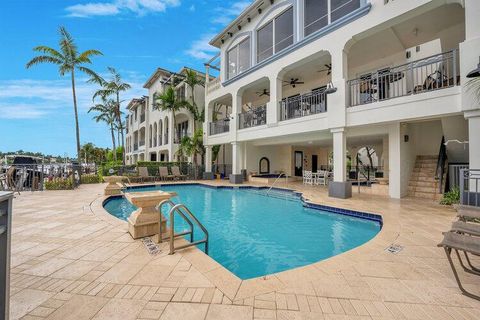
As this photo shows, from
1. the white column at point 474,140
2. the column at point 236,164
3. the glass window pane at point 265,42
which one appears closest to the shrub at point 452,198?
the white column at point 474,140

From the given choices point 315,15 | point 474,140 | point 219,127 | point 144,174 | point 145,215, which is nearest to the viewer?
point 145,215

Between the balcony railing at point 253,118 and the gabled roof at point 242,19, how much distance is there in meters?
5.57

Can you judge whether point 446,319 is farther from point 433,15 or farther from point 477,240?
point 433,15

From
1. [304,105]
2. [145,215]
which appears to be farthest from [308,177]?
[145,215]

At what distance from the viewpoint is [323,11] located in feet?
32.1

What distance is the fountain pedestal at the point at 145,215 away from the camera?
4.00 m

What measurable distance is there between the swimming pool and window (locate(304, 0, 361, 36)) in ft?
26.2

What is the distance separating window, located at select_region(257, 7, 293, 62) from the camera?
1152cm

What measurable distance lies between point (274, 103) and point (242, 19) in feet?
20.9

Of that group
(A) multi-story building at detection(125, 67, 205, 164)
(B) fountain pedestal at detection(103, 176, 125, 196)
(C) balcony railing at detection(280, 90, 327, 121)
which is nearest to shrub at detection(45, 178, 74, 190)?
(B) fountain pedestal at detection(103, 176, 125, 196)

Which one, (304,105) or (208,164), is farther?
(208,164)

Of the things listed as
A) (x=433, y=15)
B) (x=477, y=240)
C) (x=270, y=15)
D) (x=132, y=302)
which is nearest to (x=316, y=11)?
(x=270, y=15)

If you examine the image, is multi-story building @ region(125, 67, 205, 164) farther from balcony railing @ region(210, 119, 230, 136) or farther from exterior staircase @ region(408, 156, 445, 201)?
exterior staircase @ region(408, 156, 445, 201)

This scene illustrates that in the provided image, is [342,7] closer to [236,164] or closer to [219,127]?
[236,164]
